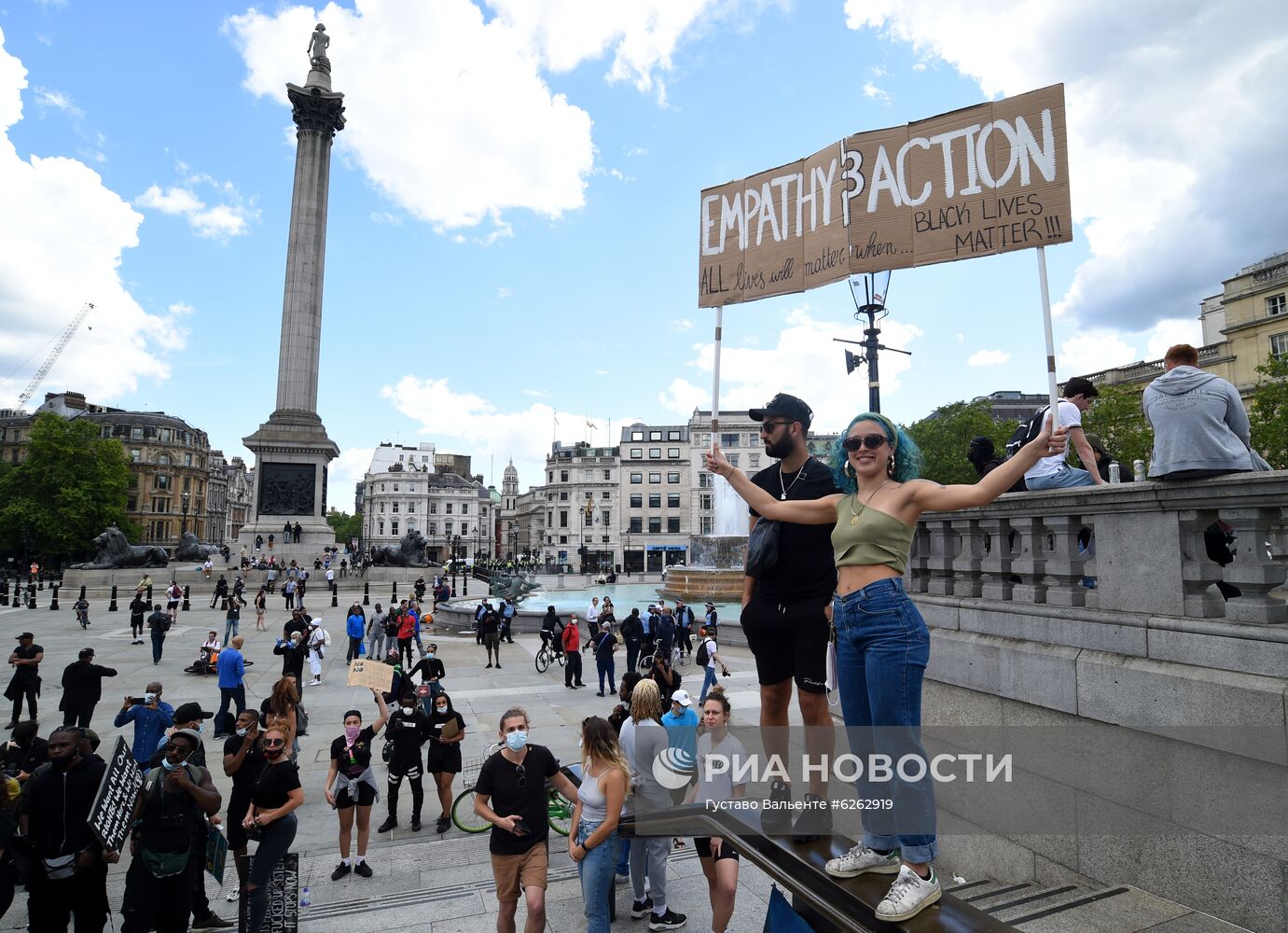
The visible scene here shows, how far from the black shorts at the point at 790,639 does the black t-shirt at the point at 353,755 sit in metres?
5.75

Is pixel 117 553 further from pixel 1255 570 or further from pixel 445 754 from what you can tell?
pixel 1255 570

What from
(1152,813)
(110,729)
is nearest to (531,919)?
(1152,813)

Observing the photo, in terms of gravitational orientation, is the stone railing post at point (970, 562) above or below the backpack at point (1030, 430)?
below

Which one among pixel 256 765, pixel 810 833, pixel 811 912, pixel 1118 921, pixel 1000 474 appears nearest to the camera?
pixel 1000 474

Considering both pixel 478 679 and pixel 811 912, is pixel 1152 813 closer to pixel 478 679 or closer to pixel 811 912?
pixel 811 912

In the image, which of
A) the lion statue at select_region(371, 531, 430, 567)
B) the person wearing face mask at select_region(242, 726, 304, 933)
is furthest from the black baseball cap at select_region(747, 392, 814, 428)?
the lion statue at select_region(371, 531, 430, 567)

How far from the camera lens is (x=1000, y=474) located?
2812 millimetres

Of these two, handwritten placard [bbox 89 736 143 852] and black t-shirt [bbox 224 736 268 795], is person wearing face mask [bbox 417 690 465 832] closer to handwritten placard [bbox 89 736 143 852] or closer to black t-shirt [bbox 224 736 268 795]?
black t-shirt [bbox 224 736 268 795]

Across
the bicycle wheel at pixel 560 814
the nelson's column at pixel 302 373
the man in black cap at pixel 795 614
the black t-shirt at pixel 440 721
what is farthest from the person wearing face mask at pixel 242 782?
the nelson's column at pixel 302 373

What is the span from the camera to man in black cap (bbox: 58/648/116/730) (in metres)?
10.9

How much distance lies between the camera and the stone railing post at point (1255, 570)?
3650 mm

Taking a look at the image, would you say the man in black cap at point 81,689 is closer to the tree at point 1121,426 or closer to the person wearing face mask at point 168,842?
the person wearing face mask at point 168,842

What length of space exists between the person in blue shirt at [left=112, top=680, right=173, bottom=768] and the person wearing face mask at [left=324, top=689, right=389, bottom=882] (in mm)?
2829

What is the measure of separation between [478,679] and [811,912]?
52.8 ft
